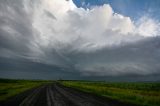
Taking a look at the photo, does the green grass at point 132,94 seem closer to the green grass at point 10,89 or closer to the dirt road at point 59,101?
the dirt road at point 59,101

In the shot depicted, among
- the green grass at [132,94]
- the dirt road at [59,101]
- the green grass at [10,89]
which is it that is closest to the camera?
the dirt road at [59,101]

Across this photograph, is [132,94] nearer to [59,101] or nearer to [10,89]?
[59,101]

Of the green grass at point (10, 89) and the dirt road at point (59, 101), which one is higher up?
the green grass at point (10, 89)

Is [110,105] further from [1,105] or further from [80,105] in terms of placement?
[1,105]

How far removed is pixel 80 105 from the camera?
736 inches

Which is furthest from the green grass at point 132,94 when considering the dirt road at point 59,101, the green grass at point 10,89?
the green grass at point 10,89

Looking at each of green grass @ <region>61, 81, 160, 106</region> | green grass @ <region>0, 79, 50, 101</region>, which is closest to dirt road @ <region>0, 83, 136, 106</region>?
green grass @ <region>61, 81, 160, 106</region>

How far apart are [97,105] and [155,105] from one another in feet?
20.3

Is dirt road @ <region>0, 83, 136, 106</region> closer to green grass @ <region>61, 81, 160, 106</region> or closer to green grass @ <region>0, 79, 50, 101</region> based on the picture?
green grass @ <region>61, 81, 160, 106</region>

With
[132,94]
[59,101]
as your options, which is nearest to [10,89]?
[132,94]

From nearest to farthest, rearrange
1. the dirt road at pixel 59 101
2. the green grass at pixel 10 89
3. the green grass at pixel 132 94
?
the dirt road at pixel 59 101 → the green grass at pixel 132 94 → the green grass at pixel 10 89

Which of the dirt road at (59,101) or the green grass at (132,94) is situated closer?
the dirt road at (59,101)

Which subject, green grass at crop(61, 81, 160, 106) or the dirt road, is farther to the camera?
green grass at crop(61, 81, 160, 106)

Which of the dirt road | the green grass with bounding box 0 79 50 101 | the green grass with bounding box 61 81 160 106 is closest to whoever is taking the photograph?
the dirt road
